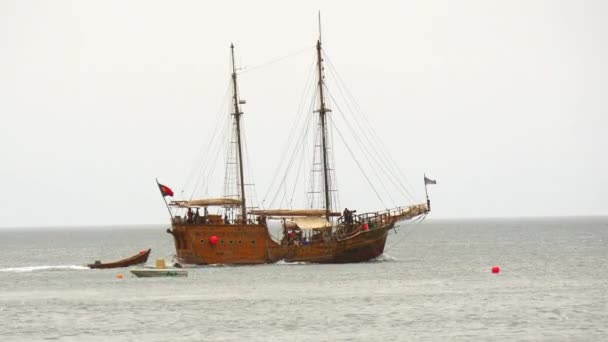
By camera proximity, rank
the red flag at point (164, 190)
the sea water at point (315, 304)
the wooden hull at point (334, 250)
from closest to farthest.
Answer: the sea water at point (315, 304), the red flag at point (164, 190), the wooden hull at point (334, 250)

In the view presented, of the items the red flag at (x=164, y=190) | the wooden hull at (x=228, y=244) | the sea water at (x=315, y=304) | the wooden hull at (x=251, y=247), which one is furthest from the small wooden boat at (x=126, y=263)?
the red flag at (x=164, y=190)

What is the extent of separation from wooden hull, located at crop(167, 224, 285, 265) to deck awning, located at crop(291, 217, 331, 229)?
245 cm

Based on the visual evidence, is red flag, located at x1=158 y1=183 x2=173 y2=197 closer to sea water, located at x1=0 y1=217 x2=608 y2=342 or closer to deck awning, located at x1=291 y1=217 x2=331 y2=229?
sea water, located at x1=0 y1=217 x2=608 y2=342

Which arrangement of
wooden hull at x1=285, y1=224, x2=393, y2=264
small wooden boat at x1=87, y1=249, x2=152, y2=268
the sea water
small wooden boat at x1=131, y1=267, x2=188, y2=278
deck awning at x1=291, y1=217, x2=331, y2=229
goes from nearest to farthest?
the sea water < small wooden boat at x1=131, y1=267, x2=188, y2=278 < wooden hull at x1=285, y1=224, x2=393, y2=264 < deck awning at x1=291, y1=217, x2=331, y2=229 < small wooden boat at x1=87, y1=249, x2=152, y2=268

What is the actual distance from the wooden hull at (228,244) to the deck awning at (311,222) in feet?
8.05

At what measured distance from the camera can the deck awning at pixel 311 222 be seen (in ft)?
309

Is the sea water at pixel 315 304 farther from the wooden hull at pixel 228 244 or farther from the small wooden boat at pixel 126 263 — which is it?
the small wooden boat at pixel 126 263

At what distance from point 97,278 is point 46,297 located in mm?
15819

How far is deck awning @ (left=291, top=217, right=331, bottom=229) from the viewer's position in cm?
9420

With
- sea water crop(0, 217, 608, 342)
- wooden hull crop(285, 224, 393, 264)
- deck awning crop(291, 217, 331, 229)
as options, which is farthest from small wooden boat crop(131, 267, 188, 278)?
deck awning crop(291, 217, 331, 229)

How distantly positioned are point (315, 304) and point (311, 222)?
3071 centimetres

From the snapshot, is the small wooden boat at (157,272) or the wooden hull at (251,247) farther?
the wooden hull at (251,247)

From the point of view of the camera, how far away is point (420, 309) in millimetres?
60781

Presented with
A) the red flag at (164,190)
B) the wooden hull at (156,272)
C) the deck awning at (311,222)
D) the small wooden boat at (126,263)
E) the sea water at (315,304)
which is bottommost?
the sea water at (315,304)
